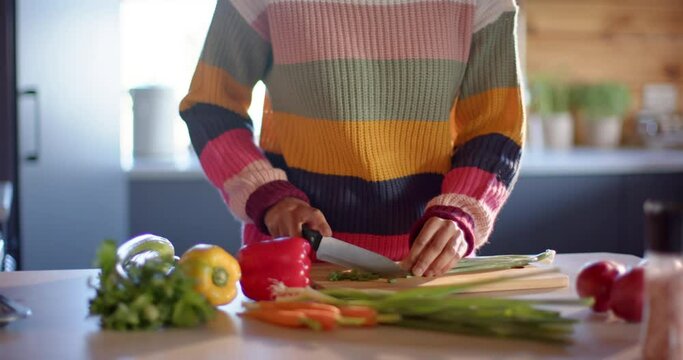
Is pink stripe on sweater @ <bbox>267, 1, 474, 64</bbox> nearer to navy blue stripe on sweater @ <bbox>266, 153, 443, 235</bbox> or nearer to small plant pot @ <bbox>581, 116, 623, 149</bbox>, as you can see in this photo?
navy blue stripe on sweater @ <bbox>266, 153, 443, 235</bbox>

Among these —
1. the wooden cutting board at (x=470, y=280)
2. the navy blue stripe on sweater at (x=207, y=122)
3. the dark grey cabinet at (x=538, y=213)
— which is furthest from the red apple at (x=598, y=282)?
the dark grey cabinet at (x=538, y=213)

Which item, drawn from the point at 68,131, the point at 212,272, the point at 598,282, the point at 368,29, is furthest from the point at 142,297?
the point at 68,131

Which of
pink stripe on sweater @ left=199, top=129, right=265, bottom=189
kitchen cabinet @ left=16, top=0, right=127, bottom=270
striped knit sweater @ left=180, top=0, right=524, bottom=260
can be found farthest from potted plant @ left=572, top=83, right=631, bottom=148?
pink stripe on sweater @ left=199, top=129, right=265, bottom=189

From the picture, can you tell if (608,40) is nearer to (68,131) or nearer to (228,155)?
(68,131)

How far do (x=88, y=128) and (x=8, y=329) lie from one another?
201cm

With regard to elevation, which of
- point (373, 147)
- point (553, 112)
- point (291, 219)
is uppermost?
point (553, 112)

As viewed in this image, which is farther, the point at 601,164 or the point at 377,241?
the point at 601,164

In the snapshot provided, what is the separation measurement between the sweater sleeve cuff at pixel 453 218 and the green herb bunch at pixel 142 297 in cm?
42

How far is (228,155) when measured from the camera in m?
1.62

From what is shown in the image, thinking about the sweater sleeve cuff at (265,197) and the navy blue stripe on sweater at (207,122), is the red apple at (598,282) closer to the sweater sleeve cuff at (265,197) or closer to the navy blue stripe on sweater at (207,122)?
the sweater sleeve cuff at (265,197)

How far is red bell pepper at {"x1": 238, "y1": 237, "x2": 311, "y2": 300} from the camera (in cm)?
139

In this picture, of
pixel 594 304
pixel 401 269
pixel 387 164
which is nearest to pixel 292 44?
pixel 387 164

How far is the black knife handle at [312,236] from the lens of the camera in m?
1.47

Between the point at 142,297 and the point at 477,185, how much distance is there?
611 millimetres
